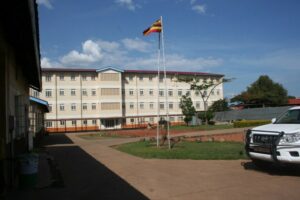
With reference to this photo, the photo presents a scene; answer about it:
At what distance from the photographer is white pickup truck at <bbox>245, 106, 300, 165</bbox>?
31.2 ft

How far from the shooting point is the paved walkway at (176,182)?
8086 millimetres

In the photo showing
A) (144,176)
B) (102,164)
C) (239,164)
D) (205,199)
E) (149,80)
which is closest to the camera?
(205,199)

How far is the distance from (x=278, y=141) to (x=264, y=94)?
8138cm

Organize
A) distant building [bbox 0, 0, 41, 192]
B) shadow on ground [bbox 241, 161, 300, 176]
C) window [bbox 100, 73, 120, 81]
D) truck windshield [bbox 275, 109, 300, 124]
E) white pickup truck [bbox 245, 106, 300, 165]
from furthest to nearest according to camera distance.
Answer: window [bbox 100, 73, 120, 81], truck windshield [bbox 275, 109, 300, 124], shadow on ground [bbox 241, 161, 300, 176], white pickup truck [bbox 245, 106, 300, 165], distant building [bbox 0, 0, 41, 192]

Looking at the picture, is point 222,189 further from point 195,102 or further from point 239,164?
point 195,102

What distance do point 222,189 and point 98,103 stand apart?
Answer: 62526 mm

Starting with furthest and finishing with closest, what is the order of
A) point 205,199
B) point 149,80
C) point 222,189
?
point 149,80, point 222,189, point 205,199

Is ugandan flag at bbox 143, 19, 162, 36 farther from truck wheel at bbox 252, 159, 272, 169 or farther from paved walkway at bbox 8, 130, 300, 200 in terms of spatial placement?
truck wheel at bbox 252, 159, 272, 169

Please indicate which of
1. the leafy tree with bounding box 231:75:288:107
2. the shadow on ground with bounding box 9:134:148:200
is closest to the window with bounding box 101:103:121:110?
the leafy tree with bounding box 231:75:288:107

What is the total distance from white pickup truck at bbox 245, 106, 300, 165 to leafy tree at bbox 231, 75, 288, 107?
79.5m

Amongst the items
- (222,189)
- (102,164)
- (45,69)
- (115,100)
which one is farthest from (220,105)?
(222,189)

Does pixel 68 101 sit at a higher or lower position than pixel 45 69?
lower

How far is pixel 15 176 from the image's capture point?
10.4 metres

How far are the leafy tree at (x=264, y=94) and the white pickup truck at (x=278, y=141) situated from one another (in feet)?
261
